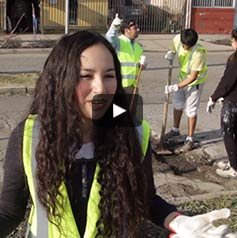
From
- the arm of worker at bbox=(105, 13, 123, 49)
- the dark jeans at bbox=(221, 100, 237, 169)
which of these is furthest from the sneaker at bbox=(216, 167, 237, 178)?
the arm of worker at bbox=(105, 13, 123, 49)

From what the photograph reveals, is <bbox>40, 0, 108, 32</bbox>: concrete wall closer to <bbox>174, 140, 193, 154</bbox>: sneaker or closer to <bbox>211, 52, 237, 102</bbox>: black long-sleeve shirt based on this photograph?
<bbox>174, 140, 193, 154</bbox>: sneaker

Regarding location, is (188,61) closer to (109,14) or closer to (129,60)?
(129,60)

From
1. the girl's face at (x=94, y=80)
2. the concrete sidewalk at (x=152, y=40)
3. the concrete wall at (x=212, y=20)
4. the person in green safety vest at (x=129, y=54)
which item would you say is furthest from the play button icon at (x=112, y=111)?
the concrete wall at (x=212, y=20)

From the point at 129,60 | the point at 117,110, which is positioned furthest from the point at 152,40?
the point at 117,110

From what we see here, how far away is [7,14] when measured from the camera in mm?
19422

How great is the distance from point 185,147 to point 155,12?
14861 millimetres

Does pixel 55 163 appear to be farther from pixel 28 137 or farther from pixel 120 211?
pixel 120 211

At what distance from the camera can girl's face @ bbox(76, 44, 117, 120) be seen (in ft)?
5.91

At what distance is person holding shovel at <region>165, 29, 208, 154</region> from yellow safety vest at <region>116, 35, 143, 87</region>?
41cm

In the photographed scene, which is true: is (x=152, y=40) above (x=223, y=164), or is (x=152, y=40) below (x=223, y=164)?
above

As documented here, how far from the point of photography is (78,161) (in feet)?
6.27

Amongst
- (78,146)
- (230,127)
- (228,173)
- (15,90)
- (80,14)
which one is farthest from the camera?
(80,14)

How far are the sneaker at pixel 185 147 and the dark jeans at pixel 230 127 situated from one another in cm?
84

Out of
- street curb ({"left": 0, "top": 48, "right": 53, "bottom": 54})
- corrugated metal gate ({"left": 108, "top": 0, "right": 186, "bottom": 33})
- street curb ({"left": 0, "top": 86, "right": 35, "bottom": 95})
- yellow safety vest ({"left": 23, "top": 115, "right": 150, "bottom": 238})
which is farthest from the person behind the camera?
corrugated metal gate ({"left": 108, "top": 0, "right": 186, "bottom": 33})
